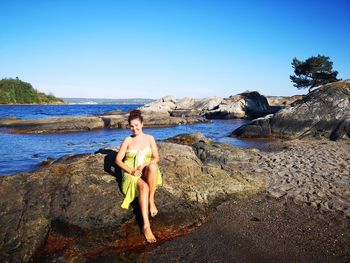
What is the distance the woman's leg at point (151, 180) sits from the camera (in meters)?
6.50

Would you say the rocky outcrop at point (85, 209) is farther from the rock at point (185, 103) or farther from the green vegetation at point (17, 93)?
the green vegetation at point (17, 93)

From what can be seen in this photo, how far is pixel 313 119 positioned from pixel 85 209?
19.5 m

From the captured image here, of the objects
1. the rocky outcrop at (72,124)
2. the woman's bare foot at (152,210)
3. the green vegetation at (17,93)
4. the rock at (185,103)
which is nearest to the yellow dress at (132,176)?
the woman's bare foot at (152,210)

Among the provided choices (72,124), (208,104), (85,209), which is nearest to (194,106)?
(208,104)

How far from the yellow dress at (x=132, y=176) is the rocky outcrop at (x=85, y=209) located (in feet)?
0.70

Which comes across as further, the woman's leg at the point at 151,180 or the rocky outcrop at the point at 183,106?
the rocky outcrop at the point at 183,106

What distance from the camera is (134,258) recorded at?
222 inches

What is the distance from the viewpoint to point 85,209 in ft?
21.1

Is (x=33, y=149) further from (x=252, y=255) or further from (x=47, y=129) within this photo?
Answer: (x=252, y=255)

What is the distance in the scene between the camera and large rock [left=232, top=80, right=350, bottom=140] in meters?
21.3

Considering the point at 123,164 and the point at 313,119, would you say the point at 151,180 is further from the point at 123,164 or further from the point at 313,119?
the point at 313,119

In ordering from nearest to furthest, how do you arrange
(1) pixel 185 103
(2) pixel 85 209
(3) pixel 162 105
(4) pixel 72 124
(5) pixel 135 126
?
(2) pixel 85 209, (5) pixel 135 126, (4) pixel 72 124, (3) pixel 162 105, (1) pixel 185 103

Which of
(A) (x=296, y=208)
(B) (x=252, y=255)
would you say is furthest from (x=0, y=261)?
(A) (x=296, y=208)

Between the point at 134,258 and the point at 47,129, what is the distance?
27592 mm
